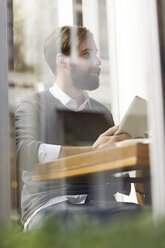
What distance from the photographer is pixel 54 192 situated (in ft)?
7.85

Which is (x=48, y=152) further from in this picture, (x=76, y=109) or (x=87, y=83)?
(x=87, y=83)

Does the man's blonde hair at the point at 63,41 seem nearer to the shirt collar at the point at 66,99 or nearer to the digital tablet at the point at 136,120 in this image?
the shirt collar at the point at 66,99

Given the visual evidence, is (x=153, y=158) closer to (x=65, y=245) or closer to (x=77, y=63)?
(x=77, y=63)

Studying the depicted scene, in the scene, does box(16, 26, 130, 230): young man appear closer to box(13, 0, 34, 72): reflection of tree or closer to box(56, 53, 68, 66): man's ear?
box(56, 53, 68, 66): man's ear

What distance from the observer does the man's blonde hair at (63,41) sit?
95.6 inches

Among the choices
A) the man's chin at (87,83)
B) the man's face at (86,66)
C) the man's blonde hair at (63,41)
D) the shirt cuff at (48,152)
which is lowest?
the shirt cuff at (48,152)

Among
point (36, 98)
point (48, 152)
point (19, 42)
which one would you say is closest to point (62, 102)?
point (36, 98)

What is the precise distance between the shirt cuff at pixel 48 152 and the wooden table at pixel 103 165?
23mm

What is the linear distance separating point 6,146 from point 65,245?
1.64 meters

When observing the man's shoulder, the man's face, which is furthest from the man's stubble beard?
the man's shoulder

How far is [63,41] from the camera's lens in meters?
2.46

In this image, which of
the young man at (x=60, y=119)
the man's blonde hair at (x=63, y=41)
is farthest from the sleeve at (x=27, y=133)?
the man's blonde hair at (x=63, y=41)

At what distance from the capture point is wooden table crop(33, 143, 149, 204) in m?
2.08

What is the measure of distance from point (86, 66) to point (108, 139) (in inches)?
14.5
